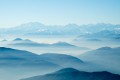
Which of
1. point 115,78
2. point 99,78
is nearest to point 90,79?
point 99,78

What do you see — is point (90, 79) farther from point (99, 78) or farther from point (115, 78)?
point (115, 78)

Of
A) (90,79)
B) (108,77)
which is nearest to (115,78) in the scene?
(108,77)

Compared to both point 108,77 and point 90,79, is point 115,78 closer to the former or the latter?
point 108,77
